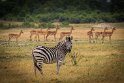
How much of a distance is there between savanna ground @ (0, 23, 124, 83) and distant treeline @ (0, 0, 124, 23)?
0.57 feet

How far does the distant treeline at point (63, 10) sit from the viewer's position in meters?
6.32

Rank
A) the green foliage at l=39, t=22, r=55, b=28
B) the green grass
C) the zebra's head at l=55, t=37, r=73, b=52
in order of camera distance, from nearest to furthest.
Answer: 1. the green grass
2. the zebra's head at l=55, t=37, r=73, b=52
3. the green foliage at l=39, t=22, r=55, b=28

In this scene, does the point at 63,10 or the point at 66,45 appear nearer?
the point at 66,45

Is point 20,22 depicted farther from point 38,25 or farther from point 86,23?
point 86,23

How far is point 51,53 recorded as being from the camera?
6340 millimetres

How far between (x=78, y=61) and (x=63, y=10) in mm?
895

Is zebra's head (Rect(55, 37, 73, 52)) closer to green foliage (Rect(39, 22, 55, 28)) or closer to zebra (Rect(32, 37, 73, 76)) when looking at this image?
zebra (Rect(32, 37, 73, 76))

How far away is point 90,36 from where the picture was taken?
6422mm

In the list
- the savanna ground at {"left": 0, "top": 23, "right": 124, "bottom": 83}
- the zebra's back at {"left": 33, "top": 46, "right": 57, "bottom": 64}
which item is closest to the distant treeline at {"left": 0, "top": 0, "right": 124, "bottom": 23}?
the savanna ground at {"left": 0, "top": 23, "right": 124, "bottom": 83}

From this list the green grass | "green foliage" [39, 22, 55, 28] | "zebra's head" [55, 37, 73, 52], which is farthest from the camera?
"green foliage" [39, 22, 55, 28]

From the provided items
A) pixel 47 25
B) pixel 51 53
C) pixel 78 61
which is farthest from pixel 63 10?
pixel 78 61

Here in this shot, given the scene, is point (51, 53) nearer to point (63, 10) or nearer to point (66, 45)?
point (66, 45)

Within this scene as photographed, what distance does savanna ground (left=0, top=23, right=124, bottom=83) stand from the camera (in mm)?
6137

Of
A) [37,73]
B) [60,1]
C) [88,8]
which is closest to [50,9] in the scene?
[60,1]
